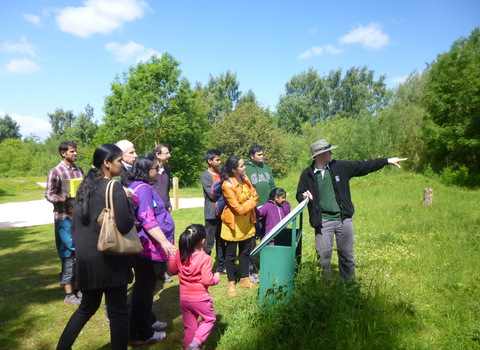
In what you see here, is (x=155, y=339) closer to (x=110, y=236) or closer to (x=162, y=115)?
(x=110, y=236)

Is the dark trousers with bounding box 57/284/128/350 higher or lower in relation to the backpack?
lower

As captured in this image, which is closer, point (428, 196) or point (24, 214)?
point (428, 196)

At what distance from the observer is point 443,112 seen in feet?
68.5

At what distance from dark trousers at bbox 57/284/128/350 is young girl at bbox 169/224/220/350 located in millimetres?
551

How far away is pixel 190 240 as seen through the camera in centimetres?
316

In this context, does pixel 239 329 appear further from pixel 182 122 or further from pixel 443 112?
pixel 182 122

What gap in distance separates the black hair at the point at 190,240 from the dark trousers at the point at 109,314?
58 centimetres

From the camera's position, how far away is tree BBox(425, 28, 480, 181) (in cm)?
1886

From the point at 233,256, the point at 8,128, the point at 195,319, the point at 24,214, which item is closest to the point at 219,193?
the point at 233,256

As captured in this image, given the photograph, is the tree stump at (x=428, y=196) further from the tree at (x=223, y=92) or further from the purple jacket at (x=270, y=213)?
the tree at (x=223, y=92)

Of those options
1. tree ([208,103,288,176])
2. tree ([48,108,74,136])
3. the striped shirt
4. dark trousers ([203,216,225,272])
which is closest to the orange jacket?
dark trousers ([203,216,225,272])

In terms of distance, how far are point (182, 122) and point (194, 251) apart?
90.3 feet

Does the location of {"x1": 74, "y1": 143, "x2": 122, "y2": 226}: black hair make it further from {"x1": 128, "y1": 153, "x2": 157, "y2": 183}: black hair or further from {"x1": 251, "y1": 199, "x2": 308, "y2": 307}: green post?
{"x1": 251, "y1": 199, "x2": 308, "y2": 307}: green post

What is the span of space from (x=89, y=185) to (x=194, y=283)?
1.25m
